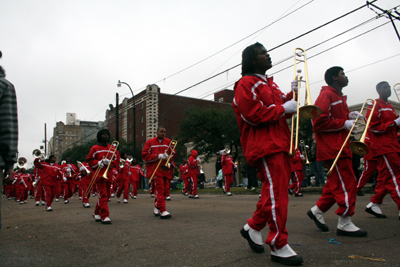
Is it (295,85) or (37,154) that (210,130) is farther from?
(295,85)

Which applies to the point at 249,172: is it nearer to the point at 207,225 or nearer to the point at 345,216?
the point at 207,225

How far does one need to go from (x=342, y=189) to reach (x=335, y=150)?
523mm

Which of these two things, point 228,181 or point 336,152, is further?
point 228,181

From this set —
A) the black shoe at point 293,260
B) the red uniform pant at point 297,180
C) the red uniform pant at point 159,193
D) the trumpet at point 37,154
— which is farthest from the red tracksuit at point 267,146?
the trumpet at point 37,154

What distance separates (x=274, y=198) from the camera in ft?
10.4

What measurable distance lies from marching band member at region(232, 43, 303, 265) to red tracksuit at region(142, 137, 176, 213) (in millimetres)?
3912

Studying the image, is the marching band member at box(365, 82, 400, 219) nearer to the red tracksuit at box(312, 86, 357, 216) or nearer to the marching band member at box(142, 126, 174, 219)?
the red tracksuit at box(312, 86, 357, 216)

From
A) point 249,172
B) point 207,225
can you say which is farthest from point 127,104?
point 207,225

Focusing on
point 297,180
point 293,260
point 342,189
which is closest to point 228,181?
point 297,180

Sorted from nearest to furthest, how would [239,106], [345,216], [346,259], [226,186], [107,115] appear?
1. [346,259]
2. [239,106]
3. [345,216]
4. [226,186]
5. [107,115]

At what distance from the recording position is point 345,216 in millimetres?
4191

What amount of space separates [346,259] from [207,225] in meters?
2.90

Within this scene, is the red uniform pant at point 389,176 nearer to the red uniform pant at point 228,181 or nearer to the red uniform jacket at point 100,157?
the red uniform jacket at point 100,157

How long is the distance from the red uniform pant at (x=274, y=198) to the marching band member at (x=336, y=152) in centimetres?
132
